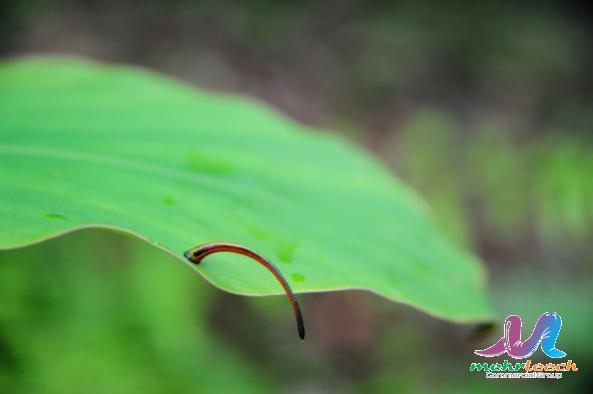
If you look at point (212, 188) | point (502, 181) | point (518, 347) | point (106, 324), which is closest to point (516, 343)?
point (518, 347)

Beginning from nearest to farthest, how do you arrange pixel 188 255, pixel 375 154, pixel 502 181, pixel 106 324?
pixel 188 255
pixel 106 324
pixel 502 181
pixel 375 154

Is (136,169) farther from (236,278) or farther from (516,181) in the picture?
(516,181)

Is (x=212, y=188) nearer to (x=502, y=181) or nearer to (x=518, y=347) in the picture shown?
(x=518, y=347)

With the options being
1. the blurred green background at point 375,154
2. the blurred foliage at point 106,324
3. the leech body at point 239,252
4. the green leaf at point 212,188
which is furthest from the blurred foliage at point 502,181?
the leech body at point 239,252

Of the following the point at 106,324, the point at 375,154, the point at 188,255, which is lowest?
the point at 106,324

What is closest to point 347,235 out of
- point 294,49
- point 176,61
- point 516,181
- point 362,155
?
point 362,155

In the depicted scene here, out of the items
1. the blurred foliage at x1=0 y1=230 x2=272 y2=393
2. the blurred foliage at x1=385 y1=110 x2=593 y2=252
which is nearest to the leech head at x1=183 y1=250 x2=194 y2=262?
the blurred foliage at x1=0 y1=230 x2=272 y2=393

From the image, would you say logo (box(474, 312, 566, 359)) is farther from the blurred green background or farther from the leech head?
the leech head
